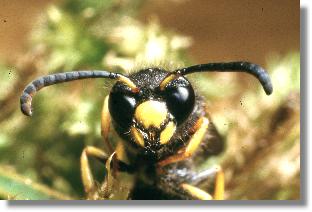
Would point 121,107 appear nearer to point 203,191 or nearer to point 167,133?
point 167,133

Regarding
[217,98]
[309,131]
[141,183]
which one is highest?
[217,98]

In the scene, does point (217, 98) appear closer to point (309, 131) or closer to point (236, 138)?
point (236, 138)

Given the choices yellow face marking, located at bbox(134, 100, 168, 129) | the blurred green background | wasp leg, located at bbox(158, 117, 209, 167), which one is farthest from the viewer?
the blurred green background

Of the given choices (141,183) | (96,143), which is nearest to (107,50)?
(96,143)

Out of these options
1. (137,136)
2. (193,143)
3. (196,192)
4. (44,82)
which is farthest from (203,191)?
(44,82)

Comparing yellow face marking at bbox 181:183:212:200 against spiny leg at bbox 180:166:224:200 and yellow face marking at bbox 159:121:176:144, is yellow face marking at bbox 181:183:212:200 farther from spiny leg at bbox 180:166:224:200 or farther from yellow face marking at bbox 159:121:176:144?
yellow face marking at bbox 159:121:176:144

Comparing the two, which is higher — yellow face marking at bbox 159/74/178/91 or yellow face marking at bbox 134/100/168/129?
yellow face marking at bbox 159/74/178/91

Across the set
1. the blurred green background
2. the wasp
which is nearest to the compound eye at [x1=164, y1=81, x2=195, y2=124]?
the wasp

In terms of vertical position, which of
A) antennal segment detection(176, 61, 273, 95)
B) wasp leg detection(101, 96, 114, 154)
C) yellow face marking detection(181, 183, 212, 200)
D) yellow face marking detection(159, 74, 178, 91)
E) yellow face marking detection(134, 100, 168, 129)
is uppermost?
antennal segment detection(176, 61, 273, 95)
